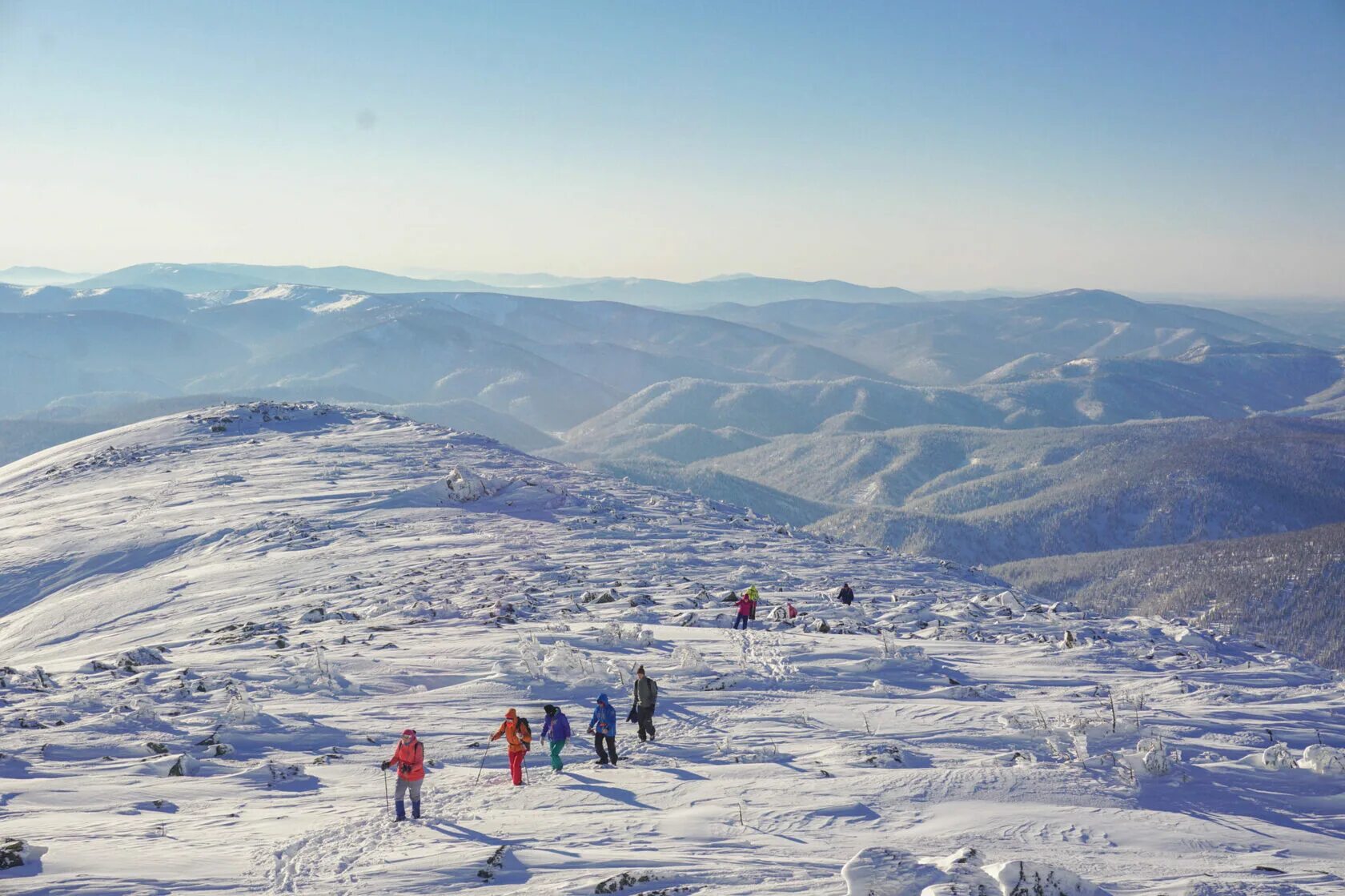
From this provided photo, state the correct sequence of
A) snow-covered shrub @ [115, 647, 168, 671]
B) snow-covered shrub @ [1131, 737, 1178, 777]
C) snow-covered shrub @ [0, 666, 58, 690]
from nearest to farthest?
snow-covered shrub @ [1131, 737, 1178, 777], snow-covered shrub @ [0, 666, 58, 690], snow-covered shrub @ [115, 647, 168, 671]

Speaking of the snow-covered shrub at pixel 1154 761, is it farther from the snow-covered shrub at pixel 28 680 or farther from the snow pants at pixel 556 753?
the snow-covered shrub at pixel 28 680

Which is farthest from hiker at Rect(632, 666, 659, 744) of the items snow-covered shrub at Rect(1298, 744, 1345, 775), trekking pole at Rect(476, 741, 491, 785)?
snow-covered shrub at Rect(1298, 744, 1345, 775)

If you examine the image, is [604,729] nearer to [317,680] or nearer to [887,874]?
[887,874]

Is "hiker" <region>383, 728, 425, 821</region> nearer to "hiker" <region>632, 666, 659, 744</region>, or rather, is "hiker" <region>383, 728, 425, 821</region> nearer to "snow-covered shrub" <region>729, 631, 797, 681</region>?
"hiker" <region>632, 666, 659, 744</region>

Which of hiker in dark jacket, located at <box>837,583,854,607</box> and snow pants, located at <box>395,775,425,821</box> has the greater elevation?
snow pants, located at <box>395,775,425,821</box>

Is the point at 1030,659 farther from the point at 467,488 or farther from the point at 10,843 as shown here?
the point at 467,488

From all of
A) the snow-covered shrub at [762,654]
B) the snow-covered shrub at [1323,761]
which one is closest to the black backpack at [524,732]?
the snow-covered shrub at [762,654]

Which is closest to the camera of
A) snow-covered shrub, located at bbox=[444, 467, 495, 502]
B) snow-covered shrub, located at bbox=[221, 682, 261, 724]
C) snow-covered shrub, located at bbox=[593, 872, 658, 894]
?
snow-covered shrub, located at bbox=[593, 872, 658, 894]
